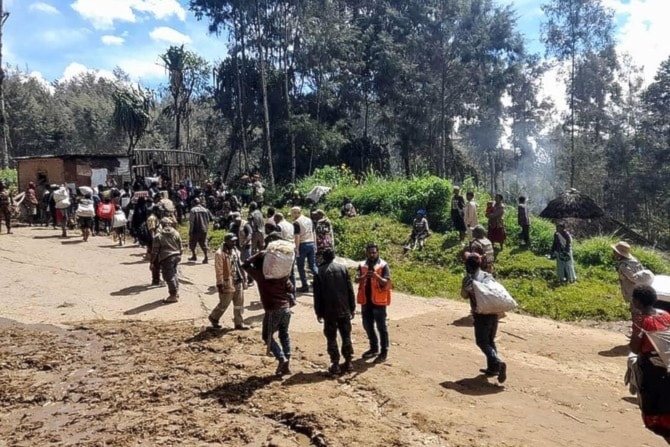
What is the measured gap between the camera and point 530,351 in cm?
864

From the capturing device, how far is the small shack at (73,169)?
774 inches

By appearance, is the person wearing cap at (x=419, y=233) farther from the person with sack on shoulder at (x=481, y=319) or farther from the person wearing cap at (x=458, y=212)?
the person with sack on shoulder at (x=481, y=319)

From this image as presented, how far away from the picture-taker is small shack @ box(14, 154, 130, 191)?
19656 mm

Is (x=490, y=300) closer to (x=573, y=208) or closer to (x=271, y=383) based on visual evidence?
(x=271, y=383)

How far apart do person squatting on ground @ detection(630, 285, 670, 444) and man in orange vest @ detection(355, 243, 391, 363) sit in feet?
10.9

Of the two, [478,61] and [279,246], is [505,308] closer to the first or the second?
[279,246]

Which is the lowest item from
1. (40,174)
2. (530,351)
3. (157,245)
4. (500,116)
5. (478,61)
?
(530,351)

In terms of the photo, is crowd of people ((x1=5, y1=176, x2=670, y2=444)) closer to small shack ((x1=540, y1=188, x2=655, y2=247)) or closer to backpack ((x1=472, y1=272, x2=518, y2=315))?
backpack ((x1=472, y1=272, x2=518, y2=315))

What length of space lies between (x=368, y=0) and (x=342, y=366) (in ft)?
104

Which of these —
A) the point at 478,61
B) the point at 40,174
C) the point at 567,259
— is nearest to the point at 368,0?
the point at 478,61

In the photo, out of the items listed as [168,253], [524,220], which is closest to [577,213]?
[524,220]

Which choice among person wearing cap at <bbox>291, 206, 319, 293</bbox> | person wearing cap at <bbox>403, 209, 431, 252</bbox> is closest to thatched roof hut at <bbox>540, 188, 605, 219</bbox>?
person wearing cap at <bbox>403, 209, 431, 252</bbox>

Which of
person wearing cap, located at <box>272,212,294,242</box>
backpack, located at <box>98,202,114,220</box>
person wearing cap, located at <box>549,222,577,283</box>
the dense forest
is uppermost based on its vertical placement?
the dense forest

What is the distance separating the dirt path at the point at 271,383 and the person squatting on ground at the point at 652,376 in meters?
1.34
